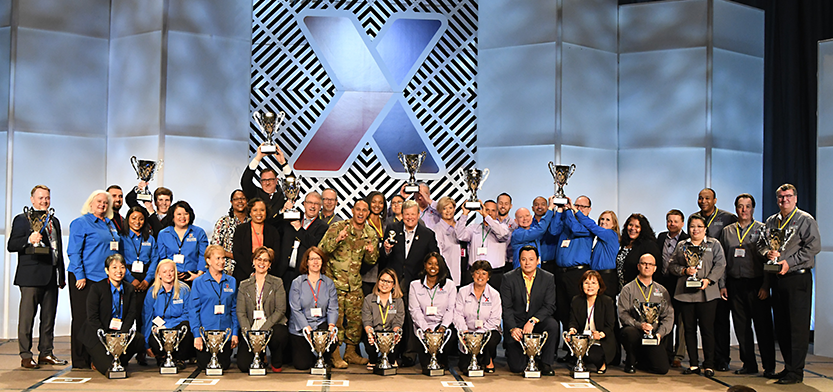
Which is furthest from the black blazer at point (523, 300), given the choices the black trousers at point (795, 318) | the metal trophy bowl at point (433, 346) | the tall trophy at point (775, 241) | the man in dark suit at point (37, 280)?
the man in dark suit at point (37, 280)

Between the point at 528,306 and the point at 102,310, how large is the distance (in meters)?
3.29

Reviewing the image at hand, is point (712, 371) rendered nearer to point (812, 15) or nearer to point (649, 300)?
point (649, 300)

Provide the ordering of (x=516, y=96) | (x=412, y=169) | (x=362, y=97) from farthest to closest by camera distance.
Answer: (x=362, y=97) < (x=516, y=96) < (x=412, y=169)

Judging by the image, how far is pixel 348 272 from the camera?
5.98m


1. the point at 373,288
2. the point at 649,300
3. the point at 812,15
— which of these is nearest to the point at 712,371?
the point at 649,300

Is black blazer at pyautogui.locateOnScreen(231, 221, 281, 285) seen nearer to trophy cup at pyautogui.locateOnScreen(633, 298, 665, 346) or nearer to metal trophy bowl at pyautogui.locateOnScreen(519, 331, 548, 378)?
metal trophy bowl at pyautogui.locateOnScreen(519, 331, 548, 378)

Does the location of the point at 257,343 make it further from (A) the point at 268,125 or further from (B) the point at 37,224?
(A) the point at 268,125

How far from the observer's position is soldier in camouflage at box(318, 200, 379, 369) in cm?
595

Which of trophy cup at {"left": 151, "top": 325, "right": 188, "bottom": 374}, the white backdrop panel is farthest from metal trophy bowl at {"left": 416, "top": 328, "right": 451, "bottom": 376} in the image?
the white backdrop panel

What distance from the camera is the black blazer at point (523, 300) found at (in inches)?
230

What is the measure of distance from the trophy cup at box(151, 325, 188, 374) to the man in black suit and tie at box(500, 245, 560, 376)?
8.32ft

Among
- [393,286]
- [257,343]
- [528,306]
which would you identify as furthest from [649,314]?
[257,343]

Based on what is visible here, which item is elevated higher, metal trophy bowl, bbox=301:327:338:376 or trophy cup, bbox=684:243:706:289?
trophy cup, bbox=684:243:706:289

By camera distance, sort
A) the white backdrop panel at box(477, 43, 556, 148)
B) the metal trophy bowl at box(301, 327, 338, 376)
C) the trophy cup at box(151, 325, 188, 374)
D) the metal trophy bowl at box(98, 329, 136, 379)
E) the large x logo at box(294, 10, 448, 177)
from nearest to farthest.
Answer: the metal trophy bowl at box(98, 329, 136, 379) → the trophy cup at box(151, 325, 188, 374) → the metal trophy bowl at box(301, 327, 338, 376) → the white backdrop panel at box(477, 43, 556, 148) → the large x logo at box(294, 10, 448, 177)
